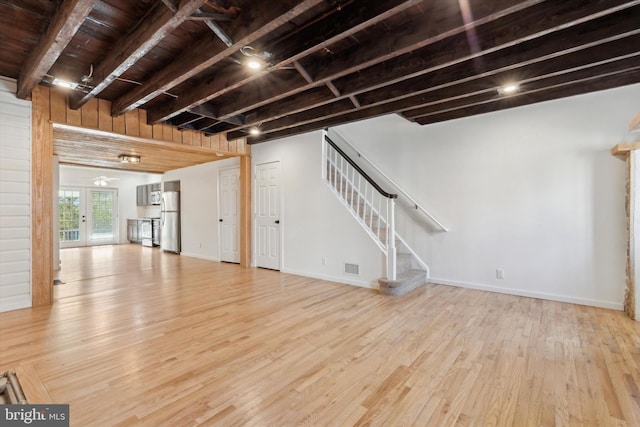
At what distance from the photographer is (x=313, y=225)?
16.9ft

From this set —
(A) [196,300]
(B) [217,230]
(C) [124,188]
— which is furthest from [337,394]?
(C) [124,188]

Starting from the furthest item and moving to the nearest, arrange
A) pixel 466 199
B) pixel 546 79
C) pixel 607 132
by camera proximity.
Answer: pixel 466 199 < pixel 607 132 < pixel 546 79

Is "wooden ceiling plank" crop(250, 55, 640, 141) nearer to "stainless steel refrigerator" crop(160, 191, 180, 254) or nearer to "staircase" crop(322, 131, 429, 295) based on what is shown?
"staircase" crop(322, 131, 429, 295)

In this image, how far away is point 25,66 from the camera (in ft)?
9.64

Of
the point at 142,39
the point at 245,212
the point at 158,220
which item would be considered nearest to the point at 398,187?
the point at 245,212

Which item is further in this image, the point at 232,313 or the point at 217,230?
the point at 217,230

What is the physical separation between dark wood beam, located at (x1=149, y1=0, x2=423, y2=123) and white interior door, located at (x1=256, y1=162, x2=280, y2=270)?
8.22 feet

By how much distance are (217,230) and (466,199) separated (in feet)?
17.3

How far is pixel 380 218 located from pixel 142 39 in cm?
364

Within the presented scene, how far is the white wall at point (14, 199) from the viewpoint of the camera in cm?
331

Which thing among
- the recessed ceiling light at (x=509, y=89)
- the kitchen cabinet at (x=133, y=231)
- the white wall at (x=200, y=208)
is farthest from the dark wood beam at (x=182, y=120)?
the kitchen cabinet at (x=133, y=231)

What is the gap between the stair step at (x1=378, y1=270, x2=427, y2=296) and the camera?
396 centimetres

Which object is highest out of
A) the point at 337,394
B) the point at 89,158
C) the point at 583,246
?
the point at 89,158

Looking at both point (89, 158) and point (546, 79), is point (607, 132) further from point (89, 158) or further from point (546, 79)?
point (89, 158)
